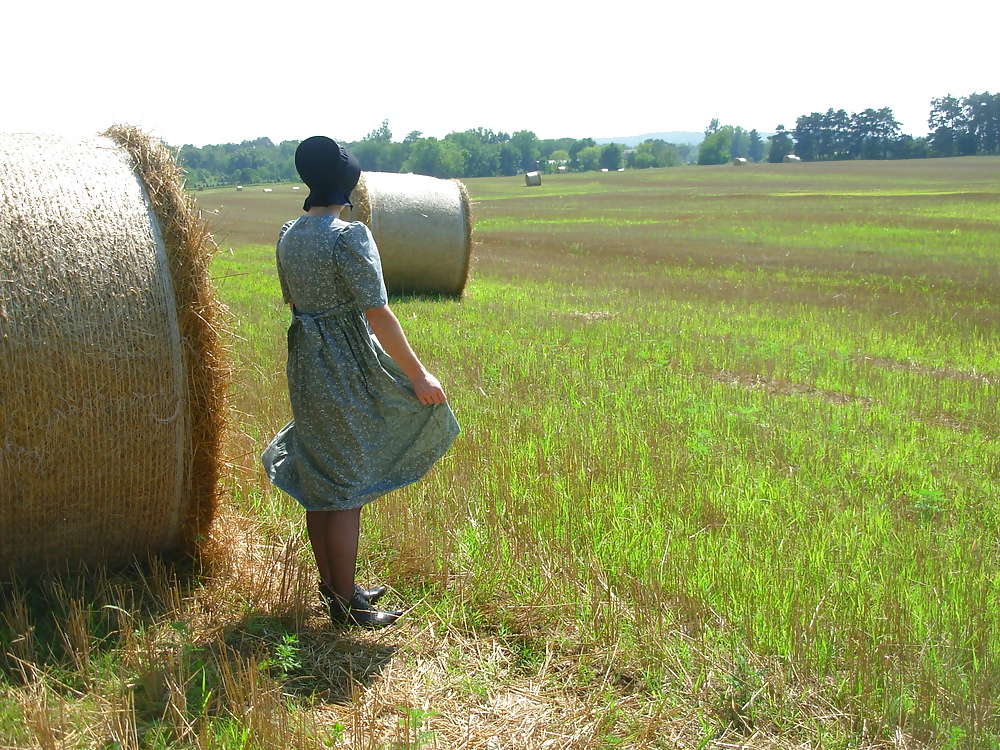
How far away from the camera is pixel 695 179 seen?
66688 mm

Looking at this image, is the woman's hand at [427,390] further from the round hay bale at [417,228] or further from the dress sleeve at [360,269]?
the round hay bale at [417,228]

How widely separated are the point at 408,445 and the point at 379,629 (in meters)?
0.77

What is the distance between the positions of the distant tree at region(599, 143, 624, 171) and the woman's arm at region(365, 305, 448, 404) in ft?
433

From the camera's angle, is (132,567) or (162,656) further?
(132,567)

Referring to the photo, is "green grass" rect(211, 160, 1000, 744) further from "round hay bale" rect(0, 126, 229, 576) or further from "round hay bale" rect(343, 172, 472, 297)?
"round hay bale" rect(0, 126, 229, 576)

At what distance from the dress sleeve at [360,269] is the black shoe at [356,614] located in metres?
1.23

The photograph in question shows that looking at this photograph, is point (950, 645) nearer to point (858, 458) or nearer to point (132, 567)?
point (858, 458)

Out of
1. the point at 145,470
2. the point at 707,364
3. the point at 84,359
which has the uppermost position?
the point at 84,359

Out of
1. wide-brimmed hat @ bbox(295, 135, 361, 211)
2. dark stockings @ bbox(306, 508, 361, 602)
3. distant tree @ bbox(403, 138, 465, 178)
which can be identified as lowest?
dark stockings @ bbox(306, 508, 361, 602)

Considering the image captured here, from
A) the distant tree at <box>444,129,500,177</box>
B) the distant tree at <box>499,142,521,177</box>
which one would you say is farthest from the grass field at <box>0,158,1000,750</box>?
the distant tree at <box>499,142,521,177</box>

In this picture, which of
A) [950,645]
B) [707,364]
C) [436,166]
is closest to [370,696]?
[950,645]

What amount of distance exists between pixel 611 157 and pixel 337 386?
136654 mm

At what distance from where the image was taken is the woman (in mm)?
3434

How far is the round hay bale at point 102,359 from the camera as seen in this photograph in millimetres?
3564
